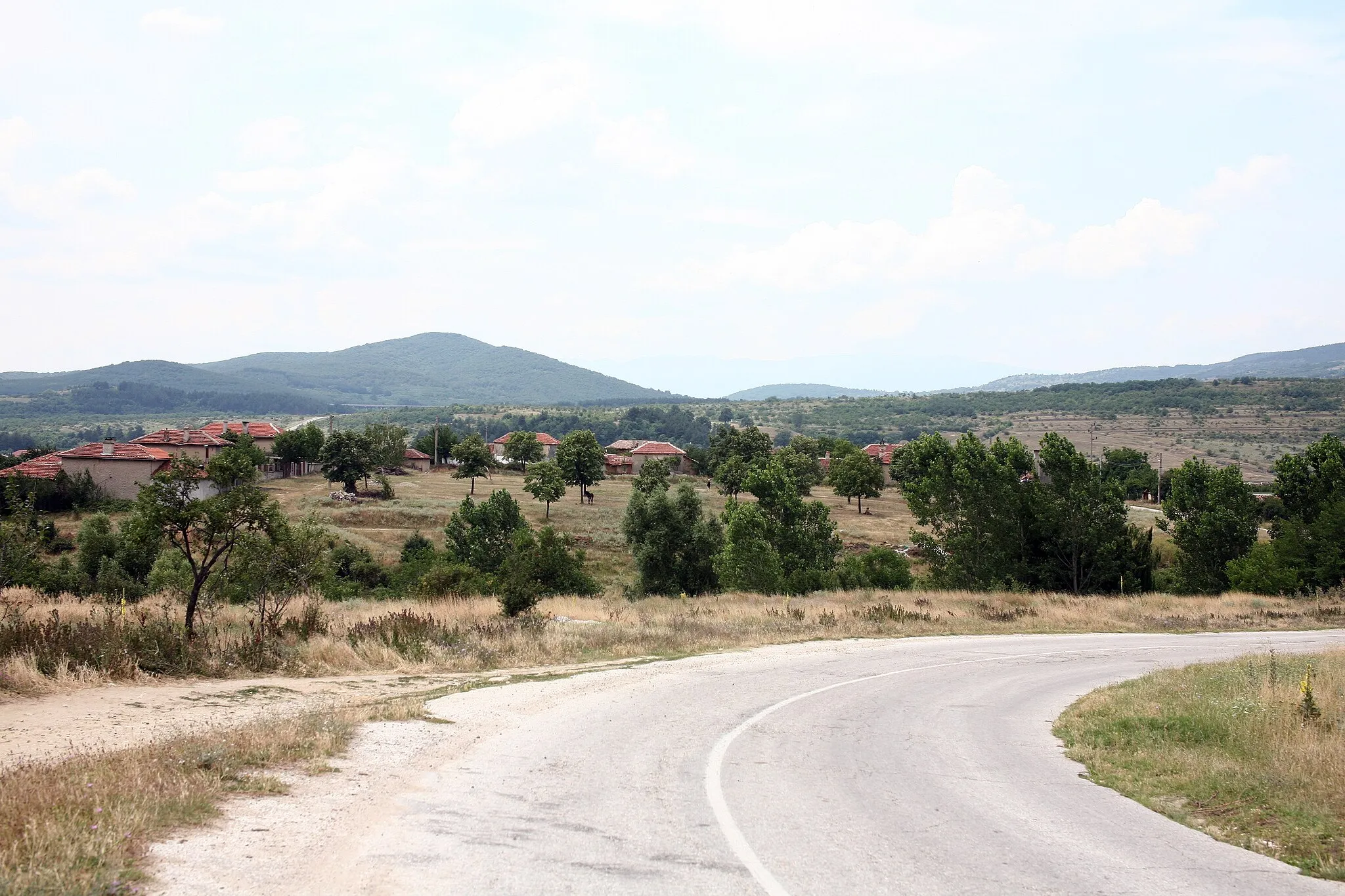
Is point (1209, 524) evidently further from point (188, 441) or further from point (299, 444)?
point (188, 441)

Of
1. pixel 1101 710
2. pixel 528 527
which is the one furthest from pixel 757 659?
pixel 528 527

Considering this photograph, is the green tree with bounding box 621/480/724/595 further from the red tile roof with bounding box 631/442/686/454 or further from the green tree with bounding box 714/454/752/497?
the red tile roof with bounding box 631/442/686/454

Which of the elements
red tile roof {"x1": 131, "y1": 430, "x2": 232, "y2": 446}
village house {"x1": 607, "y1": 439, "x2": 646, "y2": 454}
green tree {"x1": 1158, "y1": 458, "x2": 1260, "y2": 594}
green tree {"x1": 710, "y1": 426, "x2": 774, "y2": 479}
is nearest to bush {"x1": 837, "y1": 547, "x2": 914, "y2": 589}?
green tree {"x1": 1158, "y1": 458, "x2": 1260, "y2": 594}

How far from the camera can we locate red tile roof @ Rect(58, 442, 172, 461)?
8812 centimetres

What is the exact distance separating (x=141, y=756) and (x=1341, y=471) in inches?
2398

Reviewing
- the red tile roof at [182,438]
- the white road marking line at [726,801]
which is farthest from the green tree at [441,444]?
the white road marking line at [726,801]

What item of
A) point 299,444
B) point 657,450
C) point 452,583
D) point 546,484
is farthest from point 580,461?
point 452,583

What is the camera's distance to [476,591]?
3309 centimetres

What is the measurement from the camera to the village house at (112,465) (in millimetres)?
86750

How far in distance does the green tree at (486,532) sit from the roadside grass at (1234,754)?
125 feet

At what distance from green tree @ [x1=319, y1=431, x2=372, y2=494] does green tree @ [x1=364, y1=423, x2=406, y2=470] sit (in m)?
0.79

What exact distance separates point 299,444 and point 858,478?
220 feet

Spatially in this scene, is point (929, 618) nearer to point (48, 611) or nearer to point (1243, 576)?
point (48, 611)

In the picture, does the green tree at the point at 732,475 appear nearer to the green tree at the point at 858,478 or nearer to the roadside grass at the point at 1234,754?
the green tree at the point at 858,478
